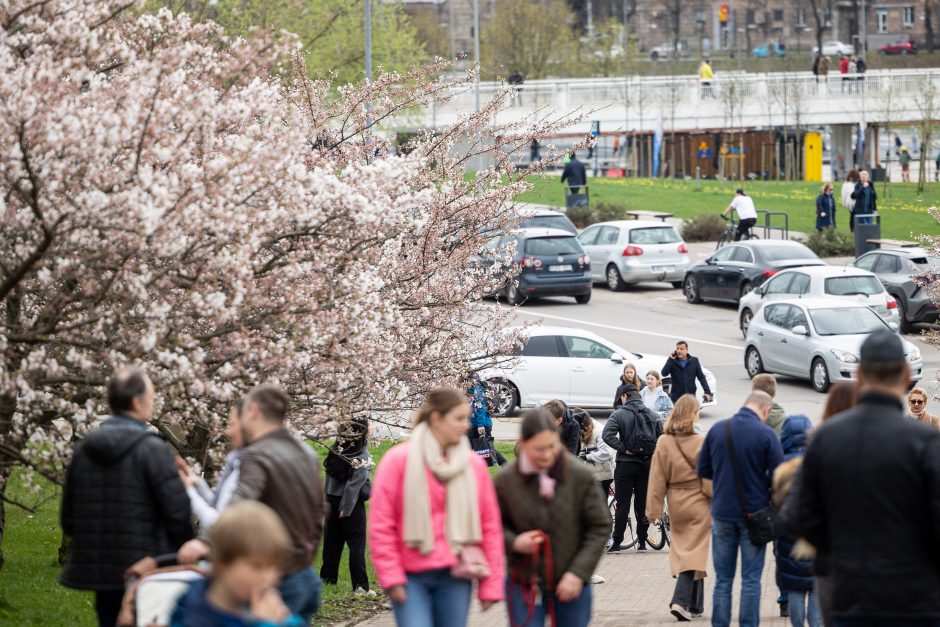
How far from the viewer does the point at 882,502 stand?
546 centimetres

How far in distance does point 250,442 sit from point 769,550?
8.77 metres

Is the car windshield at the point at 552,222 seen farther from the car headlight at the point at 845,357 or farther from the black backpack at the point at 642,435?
the black backpack at the point at 642,435

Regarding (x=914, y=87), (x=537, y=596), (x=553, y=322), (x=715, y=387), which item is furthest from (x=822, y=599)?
(x=914, y=87)

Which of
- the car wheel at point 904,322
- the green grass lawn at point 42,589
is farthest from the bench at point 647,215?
the green grass lawn at point 42,589

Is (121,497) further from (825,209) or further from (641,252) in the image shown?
(825,209)

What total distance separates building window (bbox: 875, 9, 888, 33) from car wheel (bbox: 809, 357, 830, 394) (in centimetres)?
10262

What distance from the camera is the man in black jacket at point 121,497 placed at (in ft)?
21.4

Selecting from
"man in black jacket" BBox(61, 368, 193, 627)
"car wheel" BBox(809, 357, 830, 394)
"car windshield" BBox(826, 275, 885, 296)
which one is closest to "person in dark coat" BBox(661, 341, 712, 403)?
"car wheel" BBox(809, 357, 830, 394)

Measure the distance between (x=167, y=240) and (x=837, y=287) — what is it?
21.4 meters

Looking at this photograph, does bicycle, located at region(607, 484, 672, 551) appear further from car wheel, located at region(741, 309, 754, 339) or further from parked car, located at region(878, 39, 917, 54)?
parked car, located at region(878, 39, 917, 54)

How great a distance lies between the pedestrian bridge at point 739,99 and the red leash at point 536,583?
56.0 m

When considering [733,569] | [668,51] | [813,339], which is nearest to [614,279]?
[813,339]

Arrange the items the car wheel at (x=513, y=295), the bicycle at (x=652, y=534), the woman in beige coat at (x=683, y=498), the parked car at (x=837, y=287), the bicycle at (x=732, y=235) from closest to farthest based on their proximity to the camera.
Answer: the woman in beige coat at (x=683, y=498)
the bicycle at (x=652, y=534)
the parked car at (x=837, y=287)
the car wheel at (x=513, y=295)
the bicycle at (x=732, y=235)

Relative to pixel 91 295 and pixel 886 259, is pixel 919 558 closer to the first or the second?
pixel 91 295
